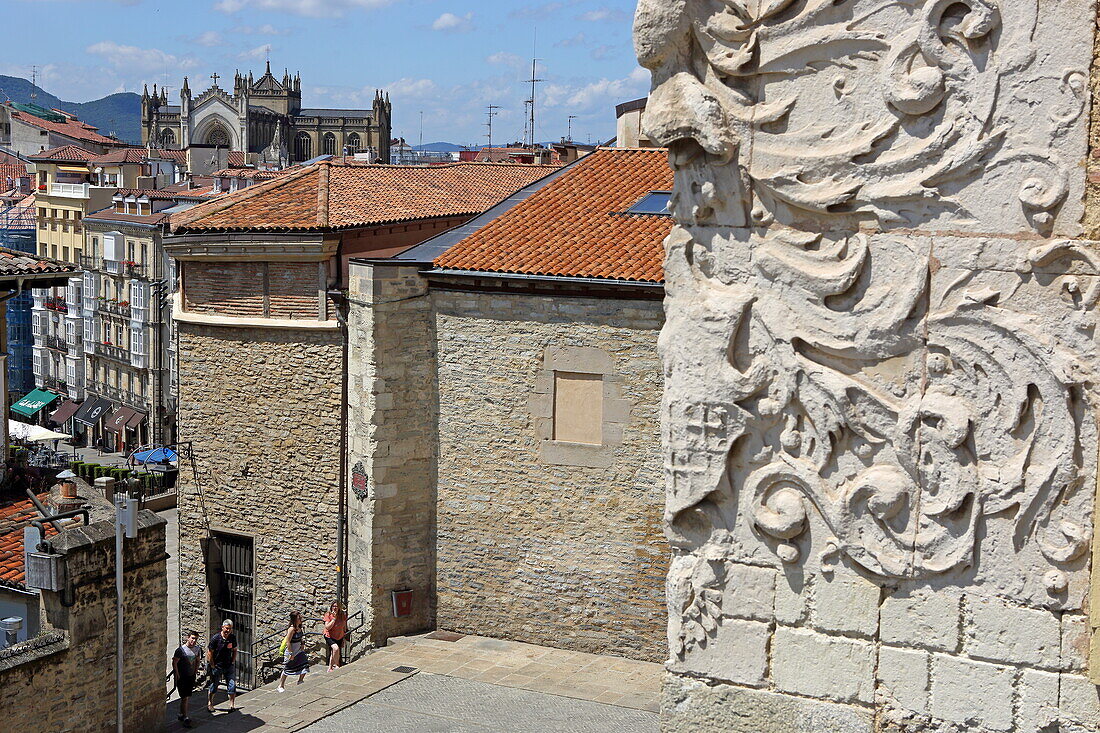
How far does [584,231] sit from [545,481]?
326 centimetres

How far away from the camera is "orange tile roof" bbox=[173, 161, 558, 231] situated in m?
20.3

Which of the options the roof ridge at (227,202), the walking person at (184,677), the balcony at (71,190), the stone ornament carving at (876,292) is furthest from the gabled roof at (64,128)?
the stone ornament carving at (876,292)

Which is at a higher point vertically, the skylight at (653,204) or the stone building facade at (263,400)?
the skylight at (653,204)

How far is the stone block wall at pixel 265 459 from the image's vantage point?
19.2m

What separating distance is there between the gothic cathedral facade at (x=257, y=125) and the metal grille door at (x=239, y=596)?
366 ft

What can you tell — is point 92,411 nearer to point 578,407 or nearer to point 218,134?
point 578,407


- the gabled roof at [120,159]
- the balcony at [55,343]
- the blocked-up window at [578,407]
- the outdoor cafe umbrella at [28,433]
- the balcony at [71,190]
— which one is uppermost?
the gabled roof at [120,159]

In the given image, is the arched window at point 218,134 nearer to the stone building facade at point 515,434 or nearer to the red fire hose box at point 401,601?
the stone building facade at point 515,434

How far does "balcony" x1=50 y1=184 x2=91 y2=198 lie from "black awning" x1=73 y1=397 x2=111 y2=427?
9.11m

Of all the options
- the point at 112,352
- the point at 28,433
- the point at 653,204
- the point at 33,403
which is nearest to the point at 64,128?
the point at 112,352

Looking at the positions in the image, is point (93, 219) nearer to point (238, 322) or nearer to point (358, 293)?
point (238, 322)

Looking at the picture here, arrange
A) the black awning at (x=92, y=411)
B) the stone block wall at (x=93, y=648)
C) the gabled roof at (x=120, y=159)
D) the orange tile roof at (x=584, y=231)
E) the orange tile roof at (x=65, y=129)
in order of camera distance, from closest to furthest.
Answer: the stone block wall at (x=93, y=648) → the orange tile roof at (x=584, y=231) → the black awning at (x=92, y=411) → the gabled roof at (x=120, y=159) → the orange tile roof at (x=65, y=129)

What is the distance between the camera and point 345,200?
21484 millimetres

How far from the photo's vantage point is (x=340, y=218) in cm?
2033
